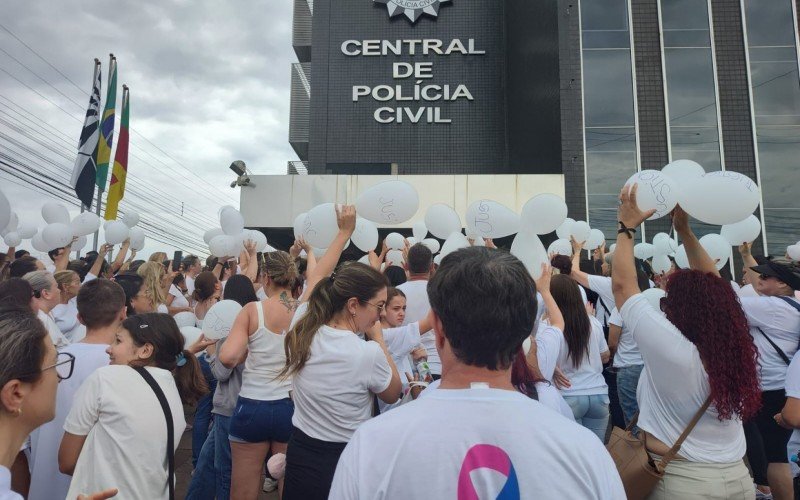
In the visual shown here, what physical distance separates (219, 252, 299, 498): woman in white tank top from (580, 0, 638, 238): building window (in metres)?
11.6

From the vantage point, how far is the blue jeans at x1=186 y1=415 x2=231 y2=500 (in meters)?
3.50

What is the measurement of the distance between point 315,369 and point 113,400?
0.83 m

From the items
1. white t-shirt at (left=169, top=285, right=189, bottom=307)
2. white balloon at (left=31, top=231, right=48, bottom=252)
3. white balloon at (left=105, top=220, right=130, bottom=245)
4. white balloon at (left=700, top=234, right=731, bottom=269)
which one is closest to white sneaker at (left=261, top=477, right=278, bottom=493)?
white t-shirt at (left=169, top=285, right=189, bottom=307)

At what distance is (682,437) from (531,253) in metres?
1.70

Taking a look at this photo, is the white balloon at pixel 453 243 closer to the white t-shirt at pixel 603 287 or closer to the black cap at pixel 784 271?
the white t-shirt at pixel 603 287

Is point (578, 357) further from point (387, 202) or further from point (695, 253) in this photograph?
point (387, 202)

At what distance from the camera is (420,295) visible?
3.87 metres

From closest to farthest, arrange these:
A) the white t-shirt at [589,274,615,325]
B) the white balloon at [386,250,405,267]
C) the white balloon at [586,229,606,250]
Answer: the white t-shirt at [589,274,615,325], the white balloon at [386,250,405,267], the white balloon at [586,229,606,250]

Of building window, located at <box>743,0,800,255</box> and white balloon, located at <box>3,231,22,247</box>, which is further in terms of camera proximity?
building window, located at <box>743,0,800,255</box>

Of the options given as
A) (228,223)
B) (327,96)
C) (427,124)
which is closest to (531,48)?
(427,124)

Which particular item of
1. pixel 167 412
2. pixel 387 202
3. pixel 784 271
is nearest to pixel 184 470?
pixel 387 202

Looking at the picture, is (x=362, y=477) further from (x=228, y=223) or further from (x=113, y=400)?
(x=228, y=223)

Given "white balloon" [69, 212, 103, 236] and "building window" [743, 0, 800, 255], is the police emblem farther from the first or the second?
"white balloon" [69, 212, 103, 236]

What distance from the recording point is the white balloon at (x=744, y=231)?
18.1 feet
